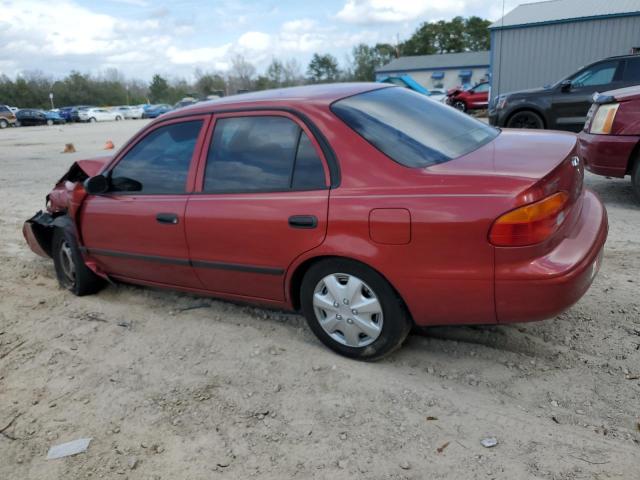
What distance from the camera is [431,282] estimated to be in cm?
275

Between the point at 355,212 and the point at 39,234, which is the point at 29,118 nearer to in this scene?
the point at 39,234

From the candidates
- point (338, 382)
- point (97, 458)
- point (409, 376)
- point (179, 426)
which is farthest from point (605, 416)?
point (97, 458)

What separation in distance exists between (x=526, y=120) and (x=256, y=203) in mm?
8894

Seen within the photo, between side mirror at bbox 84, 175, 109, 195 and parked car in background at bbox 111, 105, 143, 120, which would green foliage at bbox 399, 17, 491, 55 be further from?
side mirror at bbox 84, 175, 109, 195

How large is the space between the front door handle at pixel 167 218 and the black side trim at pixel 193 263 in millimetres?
276

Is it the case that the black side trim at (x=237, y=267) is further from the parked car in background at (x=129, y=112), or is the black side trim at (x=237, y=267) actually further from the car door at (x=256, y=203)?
the parked car in background at (x=129, y=112)

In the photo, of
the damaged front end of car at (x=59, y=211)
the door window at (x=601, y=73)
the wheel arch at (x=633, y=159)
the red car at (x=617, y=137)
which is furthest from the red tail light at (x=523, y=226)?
the door window at (x=601, y=73)

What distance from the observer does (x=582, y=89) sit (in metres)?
10.1

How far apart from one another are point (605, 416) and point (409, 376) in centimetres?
99

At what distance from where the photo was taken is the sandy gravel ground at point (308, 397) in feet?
7.91

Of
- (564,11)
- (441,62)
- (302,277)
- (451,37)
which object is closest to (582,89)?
(302,277)

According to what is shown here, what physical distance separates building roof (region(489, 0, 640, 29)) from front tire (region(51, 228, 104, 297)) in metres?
16.8

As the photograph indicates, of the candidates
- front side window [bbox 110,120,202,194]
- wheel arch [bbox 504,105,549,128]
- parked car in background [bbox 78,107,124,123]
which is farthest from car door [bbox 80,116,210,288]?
parked car in background [bbox 78,107,124,123]

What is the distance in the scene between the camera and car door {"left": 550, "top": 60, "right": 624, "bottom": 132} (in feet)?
32.9
